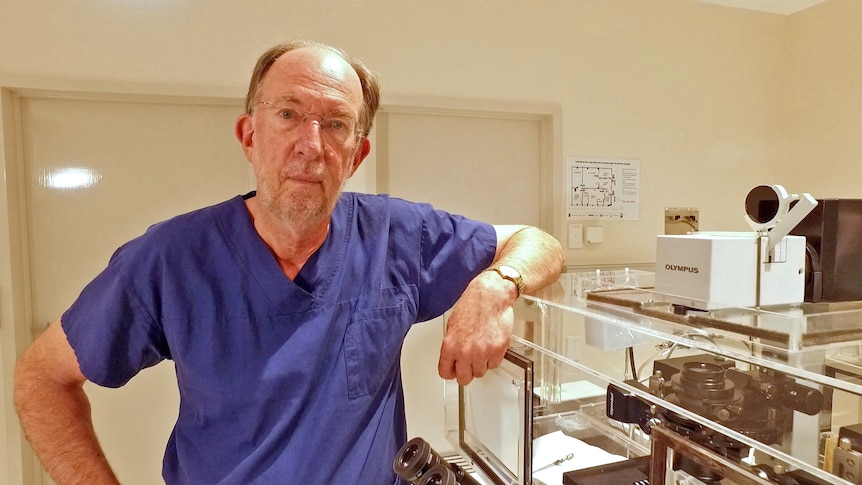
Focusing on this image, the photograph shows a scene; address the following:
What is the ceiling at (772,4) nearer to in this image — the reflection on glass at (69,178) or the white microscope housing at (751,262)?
the white microscope housing at (751,262)

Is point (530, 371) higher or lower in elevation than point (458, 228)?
lower

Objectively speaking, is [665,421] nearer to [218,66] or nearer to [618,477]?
[618,477]

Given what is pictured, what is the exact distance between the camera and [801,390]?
56 centimetres

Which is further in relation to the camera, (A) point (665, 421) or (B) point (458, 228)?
(B) point (458, 228)

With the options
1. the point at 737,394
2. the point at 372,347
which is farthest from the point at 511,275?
the point at 737,394

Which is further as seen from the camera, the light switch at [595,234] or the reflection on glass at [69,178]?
the light switch at [595,234]

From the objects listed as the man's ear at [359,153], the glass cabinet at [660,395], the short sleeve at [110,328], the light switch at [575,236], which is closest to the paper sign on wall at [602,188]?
the light switch at [575,236]

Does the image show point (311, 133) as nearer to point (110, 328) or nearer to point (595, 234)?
point (110, 328)

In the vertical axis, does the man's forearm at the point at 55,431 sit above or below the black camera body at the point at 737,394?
below

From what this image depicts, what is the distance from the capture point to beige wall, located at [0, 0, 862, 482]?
5.49 feet

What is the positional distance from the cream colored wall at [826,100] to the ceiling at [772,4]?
0.04 m

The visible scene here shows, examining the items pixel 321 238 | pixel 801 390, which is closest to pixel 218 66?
pixel 321 238

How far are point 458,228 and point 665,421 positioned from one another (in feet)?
1.86

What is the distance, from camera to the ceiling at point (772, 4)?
230cm
